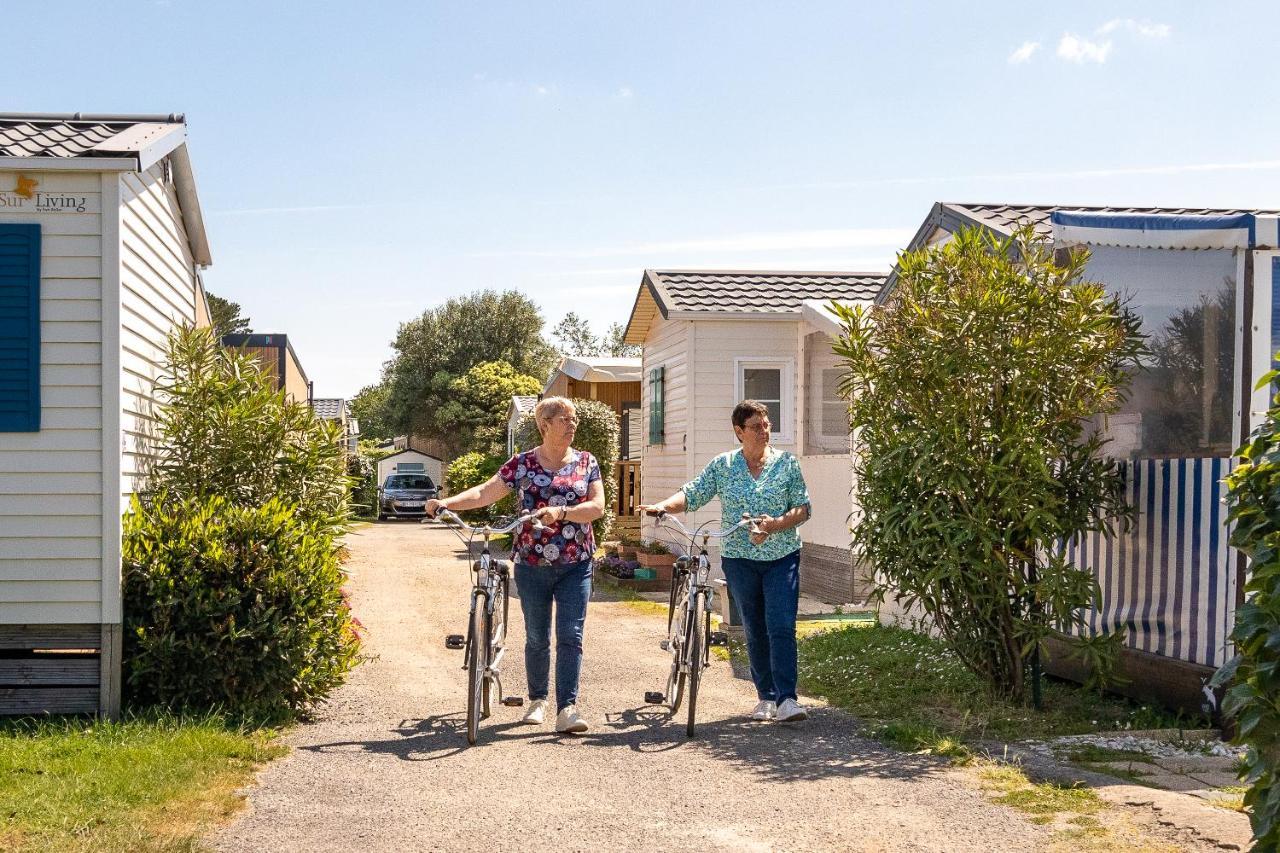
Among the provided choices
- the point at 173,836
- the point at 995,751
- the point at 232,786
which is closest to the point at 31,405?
the point at 232,786

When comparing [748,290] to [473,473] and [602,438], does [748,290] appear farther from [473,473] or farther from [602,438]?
[473,473]

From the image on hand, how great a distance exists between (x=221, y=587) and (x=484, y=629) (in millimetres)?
1601

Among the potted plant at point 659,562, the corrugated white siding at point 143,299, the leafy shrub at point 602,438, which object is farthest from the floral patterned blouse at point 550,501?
the leafy shrub at point 602,438

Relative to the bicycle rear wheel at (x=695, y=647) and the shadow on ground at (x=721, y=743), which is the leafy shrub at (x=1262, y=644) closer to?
the shadow on ground at (x=721, y=743)

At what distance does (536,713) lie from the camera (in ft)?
24.9

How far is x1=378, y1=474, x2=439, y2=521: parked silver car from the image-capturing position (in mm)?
40125

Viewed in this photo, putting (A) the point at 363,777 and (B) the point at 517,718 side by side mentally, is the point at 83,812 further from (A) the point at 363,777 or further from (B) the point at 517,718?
(B) the point at 517,718

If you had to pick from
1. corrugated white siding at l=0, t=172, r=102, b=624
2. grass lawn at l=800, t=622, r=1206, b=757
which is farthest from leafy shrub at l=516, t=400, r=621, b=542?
corrugated white siding at l=0, t=172, r=102, b=624

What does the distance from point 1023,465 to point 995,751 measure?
1.64 metres

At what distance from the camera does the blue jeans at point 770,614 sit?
766cm

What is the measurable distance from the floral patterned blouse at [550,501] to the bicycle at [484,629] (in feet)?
0.35

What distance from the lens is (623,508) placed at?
78.1ft

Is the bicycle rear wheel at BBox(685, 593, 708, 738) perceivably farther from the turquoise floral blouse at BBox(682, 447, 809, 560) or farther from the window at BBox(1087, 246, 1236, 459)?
the window at BBox(1087, 246, 1236, 459)

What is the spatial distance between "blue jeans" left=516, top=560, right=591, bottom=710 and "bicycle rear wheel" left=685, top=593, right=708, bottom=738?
62 cm
